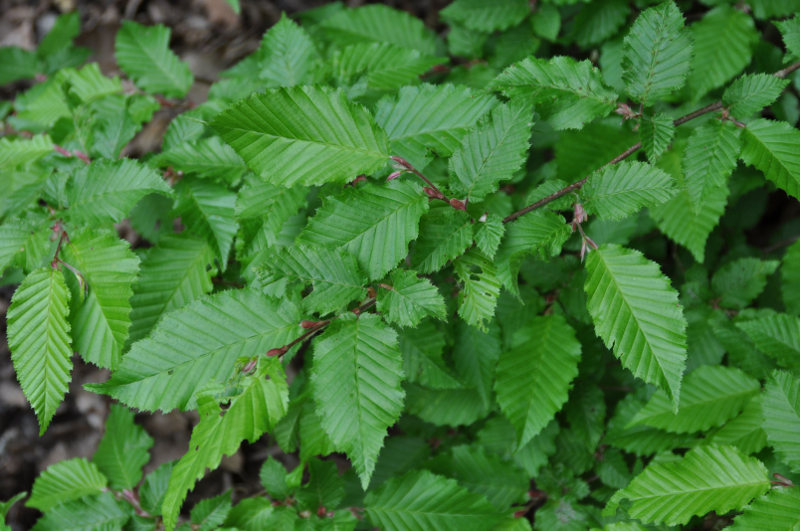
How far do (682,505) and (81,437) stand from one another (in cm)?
252

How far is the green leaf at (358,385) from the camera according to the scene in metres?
1.10

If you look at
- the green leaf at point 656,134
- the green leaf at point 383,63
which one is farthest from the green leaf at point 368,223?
the green leaf at point 383,63

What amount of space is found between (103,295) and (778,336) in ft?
5.60

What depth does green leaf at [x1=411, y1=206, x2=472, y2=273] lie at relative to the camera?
1.19 meters

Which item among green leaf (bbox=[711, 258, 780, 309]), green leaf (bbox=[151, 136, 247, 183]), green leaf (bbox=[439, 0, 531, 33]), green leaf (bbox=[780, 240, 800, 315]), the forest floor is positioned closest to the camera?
green leaf (bbox=[151, 136, 247, 183])

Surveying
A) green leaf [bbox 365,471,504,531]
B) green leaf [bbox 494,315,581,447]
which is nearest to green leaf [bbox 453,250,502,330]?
green leaf [bbox 494,315,581,447]

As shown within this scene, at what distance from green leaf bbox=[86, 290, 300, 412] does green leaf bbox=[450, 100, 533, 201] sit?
0.45m

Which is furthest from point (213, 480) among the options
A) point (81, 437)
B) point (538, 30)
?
point (538, 30)

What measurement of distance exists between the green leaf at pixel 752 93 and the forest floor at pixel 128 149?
5.97 feet

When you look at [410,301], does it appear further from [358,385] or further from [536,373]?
[536,373]

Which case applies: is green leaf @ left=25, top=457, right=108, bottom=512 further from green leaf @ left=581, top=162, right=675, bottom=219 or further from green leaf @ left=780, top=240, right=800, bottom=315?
green leaf @ left=780, top=240, right=800, bottom=315

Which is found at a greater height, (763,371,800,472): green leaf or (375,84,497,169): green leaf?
(375,84,497,169): green leaf

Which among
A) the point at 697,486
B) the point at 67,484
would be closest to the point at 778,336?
the point at 697,486

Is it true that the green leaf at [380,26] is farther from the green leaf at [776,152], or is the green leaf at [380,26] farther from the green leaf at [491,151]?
the green leaf at [776,152]
